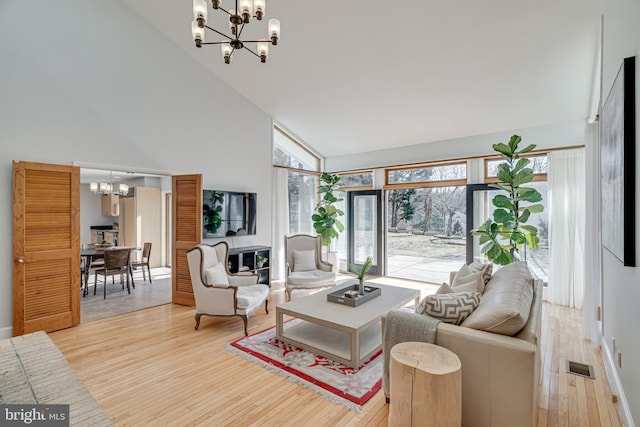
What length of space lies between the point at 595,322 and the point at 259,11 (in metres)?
4.55

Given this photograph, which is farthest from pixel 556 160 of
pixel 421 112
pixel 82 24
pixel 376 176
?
pixel 82 24

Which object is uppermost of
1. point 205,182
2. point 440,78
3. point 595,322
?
point 440,78

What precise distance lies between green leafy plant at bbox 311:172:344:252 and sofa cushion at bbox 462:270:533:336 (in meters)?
4.26

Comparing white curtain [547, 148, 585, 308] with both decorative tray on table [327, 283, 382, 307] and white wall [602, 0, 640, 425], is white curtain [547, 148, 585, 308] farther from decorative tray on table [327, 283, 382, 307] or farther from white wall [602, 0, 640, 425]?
decorative tray on table [327, 283, 382, 307]

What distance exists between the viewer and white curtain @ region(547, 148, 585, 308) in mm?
4414

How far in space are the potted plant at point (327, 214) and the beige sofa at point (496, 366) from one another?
448 centimetres

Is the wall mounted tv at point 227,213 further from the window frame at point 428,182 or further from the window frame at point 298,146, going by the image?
the window frame at point 428,182

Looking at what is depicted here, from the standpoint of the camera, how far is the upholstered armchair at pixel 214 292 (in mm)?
3592

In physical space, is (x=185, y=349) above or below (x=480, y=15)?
below

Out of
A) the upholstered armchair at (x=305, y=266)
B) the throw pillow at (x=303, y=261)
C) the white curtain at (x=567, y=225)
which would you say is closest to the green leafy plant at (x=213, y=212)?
the upholstered armchair at (x=305, y=266)

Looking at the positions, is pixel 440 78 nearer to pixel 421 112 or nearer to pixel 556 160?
pixel 421 112

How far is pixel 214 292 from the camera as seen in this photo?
12.0 ft

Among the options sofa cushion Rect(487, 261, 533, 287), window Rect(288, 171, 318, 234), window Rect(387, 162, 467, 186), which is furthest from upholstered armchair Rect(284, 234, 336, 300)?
sofa cushion Rect(487, 261, 533, 287)

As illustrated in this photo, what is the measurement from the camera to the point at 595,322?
131 inches
